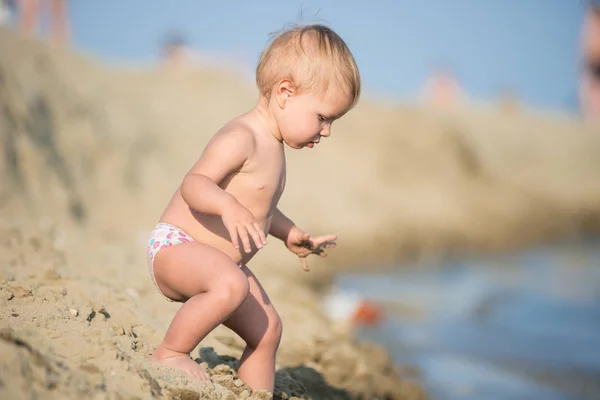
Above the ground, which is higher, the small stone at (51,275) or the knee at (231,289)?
the small stone at (51,275)

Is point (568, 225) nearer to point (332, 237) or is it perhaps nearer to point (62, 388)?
point (332, 237)

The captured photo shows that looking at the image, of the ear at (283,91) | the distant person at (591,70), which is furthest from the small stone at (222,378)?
the distant person at (591,70)

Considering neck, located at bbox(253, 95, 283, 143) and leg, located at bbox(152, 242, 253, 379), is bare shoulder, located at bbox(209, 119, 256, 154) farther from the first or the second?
leg, located at bbox(152, 242, 253, 379)

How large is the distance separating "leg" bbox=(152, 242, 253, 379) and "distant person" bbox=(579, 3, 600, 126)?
1051 inches

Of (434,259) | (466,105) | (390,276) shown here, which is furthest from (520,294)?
(466,105)

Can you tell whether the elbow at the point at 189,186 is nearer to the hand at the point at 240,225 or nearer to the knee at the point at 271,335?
the hand at the point at 240,225

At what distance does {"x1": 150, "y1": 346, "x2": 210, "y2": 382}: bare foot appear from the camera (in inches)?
102

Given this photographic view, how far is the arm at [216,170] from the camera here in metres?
2.55

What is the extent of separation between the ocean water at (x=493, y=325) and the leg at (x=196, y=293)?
271 cm

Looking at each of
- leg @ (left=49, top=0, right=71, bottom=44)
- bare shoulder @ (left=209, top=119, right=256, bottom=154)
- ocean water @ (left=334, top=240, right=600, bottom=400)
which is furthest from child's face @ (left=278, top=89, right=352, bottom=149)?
leg @ (left=49, top=0, right=71, bottom=44)

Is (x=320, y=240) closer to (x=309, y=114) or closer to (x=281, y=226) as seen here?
(x=281, y=226)

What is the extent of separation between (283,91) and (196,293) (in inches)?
33.3

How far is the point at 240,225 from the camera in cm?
250

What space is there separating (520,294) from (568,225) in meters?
9.09
